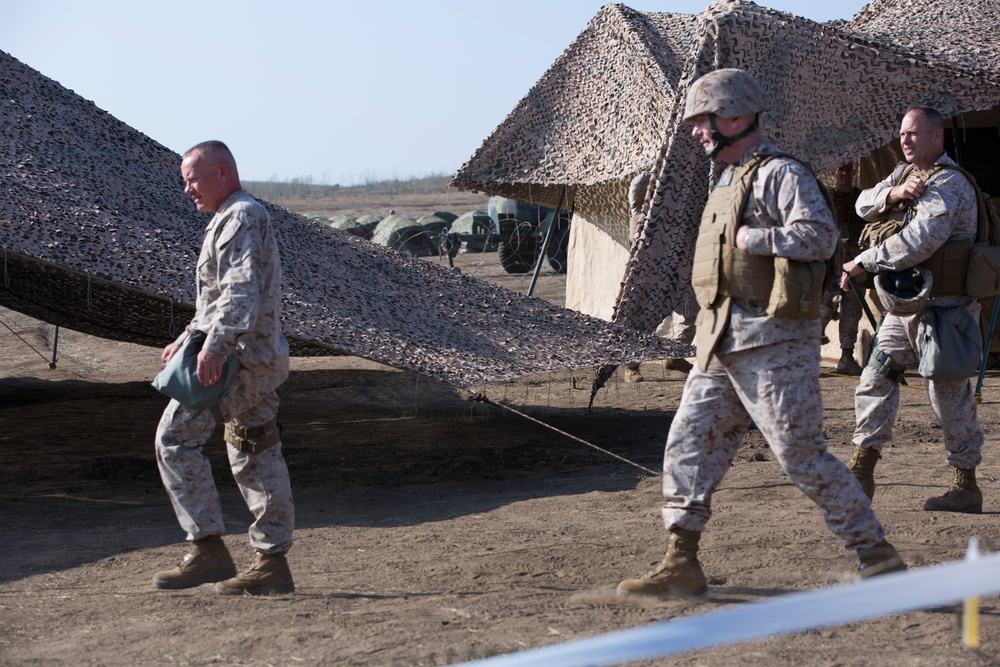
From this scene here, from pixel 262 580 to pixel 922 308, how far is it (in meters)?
2.89

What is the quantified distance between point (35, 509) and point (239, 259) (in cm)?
271

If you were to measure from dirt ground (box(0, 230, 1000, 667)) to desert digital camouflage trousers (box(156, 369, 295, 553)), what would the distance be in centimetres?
25

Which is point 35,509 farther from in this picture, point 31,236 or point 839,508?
point 839,508

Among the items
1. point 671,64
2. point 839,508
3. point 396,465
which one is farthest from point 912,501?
point 671,64

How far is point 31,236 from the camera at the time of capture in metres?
5.73

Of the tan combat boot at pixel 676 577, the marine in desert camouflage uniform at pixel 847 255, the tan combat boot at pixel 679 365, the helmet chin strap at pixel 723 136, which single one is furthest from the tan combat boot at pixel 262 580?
the tan combat boot at pixel 679 365

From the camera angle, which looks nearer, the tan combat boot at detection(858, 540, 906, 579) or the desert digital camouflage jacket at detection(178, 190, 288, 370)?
the tan combat boot at detection(858, 540, 906, 579)

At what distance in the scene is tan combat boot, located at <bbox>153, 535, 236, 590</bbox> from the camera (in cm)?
402

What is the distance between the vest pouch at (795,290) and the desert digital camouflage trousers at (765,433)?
0.36ft

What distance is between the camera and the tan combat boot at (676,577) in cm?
373

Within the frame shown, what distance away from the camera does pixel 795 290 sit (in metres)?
3.56

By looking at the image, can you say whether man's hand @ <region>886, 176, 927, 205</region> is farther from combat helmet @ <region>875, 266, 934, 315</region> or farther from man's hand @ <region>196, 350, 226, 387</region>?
man's hand @ <region>196, 350, 226, 387</region>

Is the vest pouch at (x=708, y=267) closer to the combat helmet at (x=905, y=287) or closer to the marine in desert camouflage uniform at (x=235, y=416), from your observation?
the combat helmet at (x=905, y=287)

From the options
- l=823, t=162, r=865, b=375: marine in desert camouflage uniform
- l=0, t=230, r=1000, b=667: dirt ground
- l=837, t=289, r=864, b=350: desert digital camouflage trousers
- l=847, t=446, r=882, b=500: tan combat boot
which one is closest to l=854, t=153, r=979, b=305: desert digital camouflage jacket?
l=847, t=446, r=882, b=500: tan combat boot
